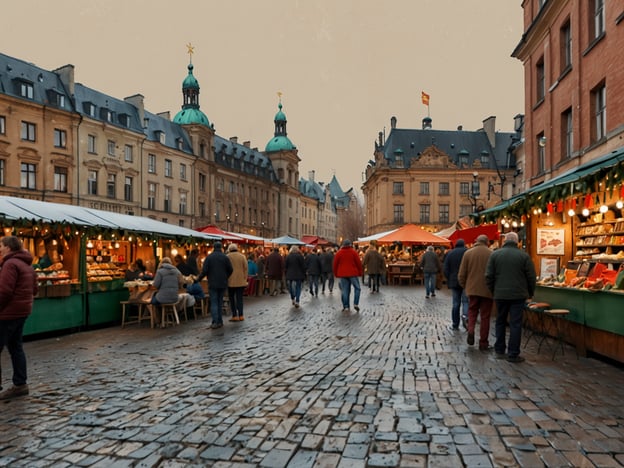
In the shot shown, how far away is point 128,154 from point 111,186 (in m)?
3.88

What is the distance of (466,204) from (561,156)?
49742 mm

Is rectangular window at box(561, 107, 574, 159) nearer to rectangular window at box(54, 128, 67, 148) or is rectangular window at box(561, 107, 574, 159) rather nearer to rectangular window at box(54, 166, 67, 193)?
rectangular window at box(54, 166, 67, 193)

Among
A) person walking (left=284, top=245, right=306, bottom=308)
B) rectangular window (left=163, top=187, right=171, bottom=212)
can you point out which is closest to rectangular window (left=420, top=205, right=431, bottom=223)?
rectangular window (left=163, top=187, right=171, bottom=212)

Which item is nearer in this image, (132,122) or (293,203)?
(132,122)

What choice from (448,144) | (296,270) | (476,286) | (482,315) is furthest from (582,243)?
(448,144)

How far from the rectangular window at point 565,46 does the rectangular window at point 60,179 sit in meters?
33.9

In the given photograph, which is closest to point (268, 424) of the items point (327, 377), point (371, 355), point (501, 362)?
point (327, 377)

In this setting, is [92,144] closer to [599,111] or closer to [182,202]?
[182,202]

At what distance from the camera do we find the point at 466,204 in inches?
2621

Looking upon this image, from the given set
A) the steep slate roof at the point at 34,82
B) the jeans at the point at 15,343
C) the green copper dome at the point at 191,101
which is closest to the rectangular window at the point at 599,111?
the jeans at the point at 15,343

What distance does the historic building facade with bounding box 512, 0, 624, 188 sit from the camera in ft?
45.9

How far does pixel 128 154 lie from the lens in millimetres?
44906

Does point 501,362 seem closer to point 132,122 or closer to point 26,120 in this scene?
point 26,120

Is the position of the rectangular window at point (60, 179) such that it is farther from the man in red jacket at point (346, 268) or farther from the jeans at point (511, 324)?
the jeans at point (511, 324)
